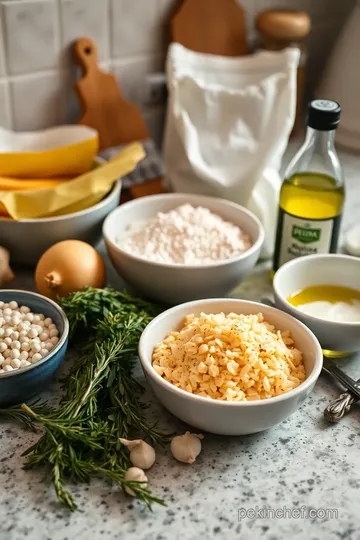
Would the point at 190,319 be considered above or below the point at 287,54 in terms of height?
below

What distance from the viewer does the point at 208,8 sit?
4.52 feet

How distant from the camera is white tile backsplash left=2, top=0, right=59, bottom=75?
3.88 feet

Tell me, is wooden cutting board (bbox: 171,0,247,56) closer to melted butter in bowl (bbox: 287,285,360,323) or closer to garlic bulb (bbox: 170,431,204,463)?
melted butter in bowl (bbox: 287,285,360,323)

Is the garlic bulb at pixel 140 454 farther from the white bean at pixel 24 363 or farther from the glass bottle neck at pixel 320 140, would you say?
the glass bottle neck at pixel 320 140

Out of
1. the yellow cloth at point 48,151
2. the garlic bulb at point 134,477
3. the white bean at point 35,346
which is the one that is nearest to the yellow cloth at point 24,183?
the yellow cloth at point 48,151

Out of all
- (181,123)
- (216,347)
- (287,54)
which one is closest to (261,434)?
(216,347)

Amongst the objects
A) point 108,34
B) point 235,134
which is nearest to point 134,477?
point 235,134

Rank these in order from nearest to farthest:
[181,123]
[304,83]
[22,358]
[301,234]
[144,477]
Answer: [144,477] < [22,358] < [301,234] < [181,123] < [304,83]

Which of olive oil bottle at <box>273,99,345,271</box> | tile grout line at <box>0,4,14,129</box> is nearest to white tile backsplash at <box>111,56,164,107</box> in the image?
tile grout line at <box>0,4,14,129</box>

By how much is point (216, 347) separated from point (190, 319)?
0.32 feet

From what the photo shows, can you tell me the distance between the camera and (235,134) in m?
1.19

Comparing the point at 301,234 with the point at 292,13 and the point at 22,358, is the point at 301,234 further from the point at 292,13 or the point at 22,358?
the point at 292,13

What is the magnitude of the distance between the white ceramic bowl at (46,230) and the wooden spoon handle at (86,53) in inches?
11.8

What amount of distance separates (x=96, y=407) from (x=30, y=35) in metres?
0.71
